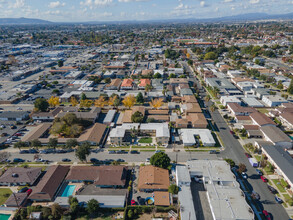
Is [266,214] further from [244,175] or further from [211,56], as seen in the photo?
[211,56]

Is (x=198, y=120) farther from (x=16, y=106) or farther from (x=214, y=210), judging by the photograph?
(x=16, y=106)

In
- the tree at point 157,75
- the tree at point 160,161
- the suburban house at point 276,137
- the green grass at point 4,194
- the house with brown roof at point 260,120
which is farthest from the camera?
the tree at point 157,75

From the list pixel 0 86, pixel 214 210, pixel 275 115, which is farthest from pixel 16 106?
pixel 275 115

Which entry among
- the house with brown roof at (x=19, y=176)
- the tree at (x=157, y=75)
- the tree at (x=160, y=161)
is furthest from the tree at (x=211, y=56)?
the house with brown roof at (x=19, y=176)

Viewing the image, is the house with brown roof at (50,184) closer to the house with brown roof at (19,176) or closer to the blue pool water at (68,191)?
the blue pool water at (68,191)

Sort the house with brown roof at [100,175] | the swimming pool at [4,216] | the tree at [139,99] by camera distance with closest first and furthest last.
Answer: the swimming pool at [4,216] → the house with brown roof at [100,175] → the tree at [139,99]

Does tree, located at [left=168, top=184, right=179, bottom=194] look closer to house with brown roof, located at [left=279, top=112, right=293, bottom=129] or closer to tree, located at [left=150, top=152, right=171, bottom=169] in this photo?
tree, located at [left=150, top=152, right=171, bottom=169]

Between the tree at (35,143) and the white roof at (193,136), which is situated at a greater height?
the tree at (35,143)
